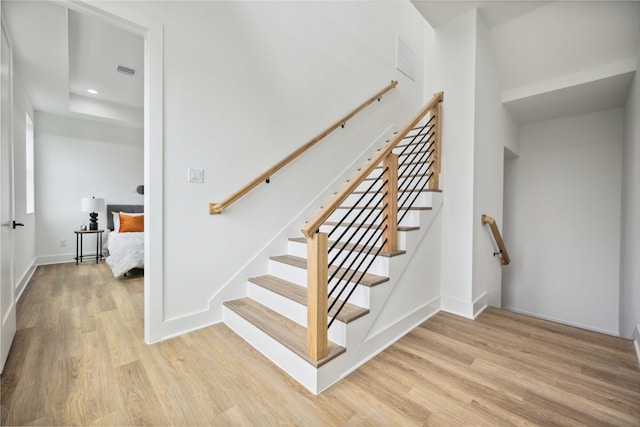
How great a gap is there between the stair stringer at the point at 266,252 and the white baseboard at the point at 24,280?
89.5 inches

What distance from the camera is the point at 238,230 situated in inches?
92.1

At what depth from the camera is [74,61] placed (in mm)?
3391

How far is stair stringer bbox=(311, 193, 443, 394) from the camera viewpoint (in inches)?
61.2

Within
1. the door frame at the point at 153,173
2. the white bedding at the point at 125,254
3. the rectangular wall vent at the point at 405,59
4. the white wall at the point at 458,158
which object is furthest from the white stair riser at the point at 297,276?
the rectangular wall vent at the point at 405,59

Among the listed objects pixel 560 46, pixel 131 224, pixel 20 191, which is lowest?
pixel 131 224

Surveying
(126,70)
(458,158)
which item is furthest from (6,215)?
(458,158)

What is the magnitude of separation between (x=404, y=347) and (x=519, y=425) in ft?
2.37

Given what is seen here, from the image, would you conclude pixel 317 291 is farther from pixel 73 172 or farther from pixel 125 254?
pixel 73 172

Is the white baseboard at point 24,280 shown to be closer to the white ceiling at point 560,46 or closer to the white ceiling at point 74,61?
the white ceiling at point 74,61

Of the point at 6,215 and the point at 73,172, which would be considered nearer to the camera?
the point at 6,215

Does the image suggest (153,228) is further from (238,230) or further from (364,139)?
(364,139)

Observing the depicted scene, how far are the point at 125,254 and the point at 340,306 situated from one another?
10.5 ft

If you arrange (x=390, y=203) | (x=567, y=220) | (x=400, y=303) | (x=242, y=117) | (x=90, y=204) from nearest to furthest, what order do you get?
(x=390, y=203) → (x=400, y=303) → (x=242, y=117) → (x=567, y=220) → (x=90, y=204)

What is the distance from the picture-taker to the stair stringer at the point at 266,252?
2221mm
